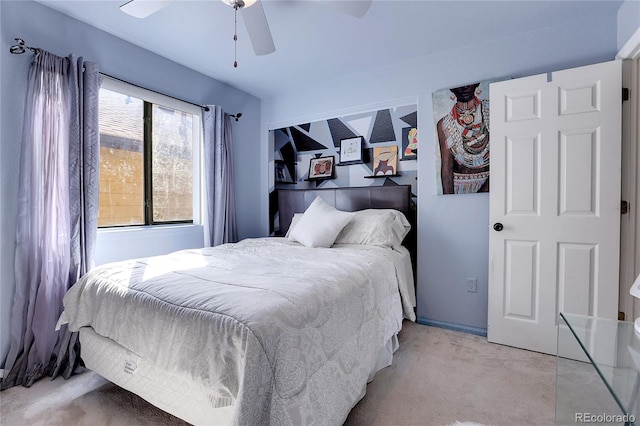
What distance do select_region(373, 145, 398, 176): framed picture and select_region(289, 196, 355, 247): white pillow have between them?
74cm

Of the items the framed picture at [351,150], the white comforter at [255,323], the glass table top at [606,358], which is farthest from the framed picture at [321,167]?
the glass table top at [606,358]

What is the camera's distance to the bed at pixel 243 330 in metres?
1.04

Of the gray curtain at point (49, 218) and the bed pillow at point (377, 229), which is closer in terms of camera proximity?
the gray curtain at point (49, 218)

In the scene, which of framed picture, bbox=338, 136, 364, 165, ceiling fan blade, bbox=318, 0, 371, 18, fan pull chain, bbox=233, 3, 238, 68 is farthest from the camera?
framed picture, bbox=338, 136, 364, 165

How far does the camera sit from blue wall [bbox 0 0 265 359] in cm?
188

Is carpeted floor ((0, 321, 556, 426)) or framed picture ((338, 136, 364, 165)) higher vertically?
framed picture ((338, 136, 364, 165))

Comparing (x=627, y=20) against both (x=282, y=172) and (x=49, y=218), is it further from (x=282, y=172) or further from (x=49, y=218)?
(x=49, y=218)

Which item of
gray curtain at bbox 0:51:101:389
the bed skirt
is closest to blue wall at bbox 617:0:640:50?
the bed skirt

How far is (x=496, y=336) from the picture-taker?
2377mm

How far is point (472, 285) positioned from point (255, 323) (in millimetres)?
2221

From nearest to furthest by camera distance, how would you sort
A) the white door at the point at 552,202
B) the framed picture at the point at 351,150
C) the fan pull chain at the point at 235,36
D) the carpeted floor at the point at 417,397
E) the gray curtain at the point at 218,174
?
the carpeted floor at the point at 417,397 → the fan pull chain at the point at 235,36 → the white door at the point at 552,202 → the gray curtain at the point at 218,174 → the framed picture at the point at 351,150

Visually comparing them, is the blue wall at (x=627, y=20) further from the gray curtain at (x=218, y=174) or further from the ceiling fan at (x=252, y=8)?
the gray curtain at (x=218, y=174)

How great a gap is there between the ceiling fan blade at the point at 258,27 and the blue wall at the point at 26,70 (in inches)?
49.0

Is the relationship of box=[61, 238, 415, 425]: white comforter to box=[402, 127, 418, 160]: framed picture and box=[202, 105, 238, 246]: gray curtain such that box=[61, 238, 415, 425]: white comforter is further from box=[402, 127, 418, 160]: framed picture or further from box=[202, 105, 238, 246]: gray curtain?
box=[402, 127, 418, 160]: framed picture
